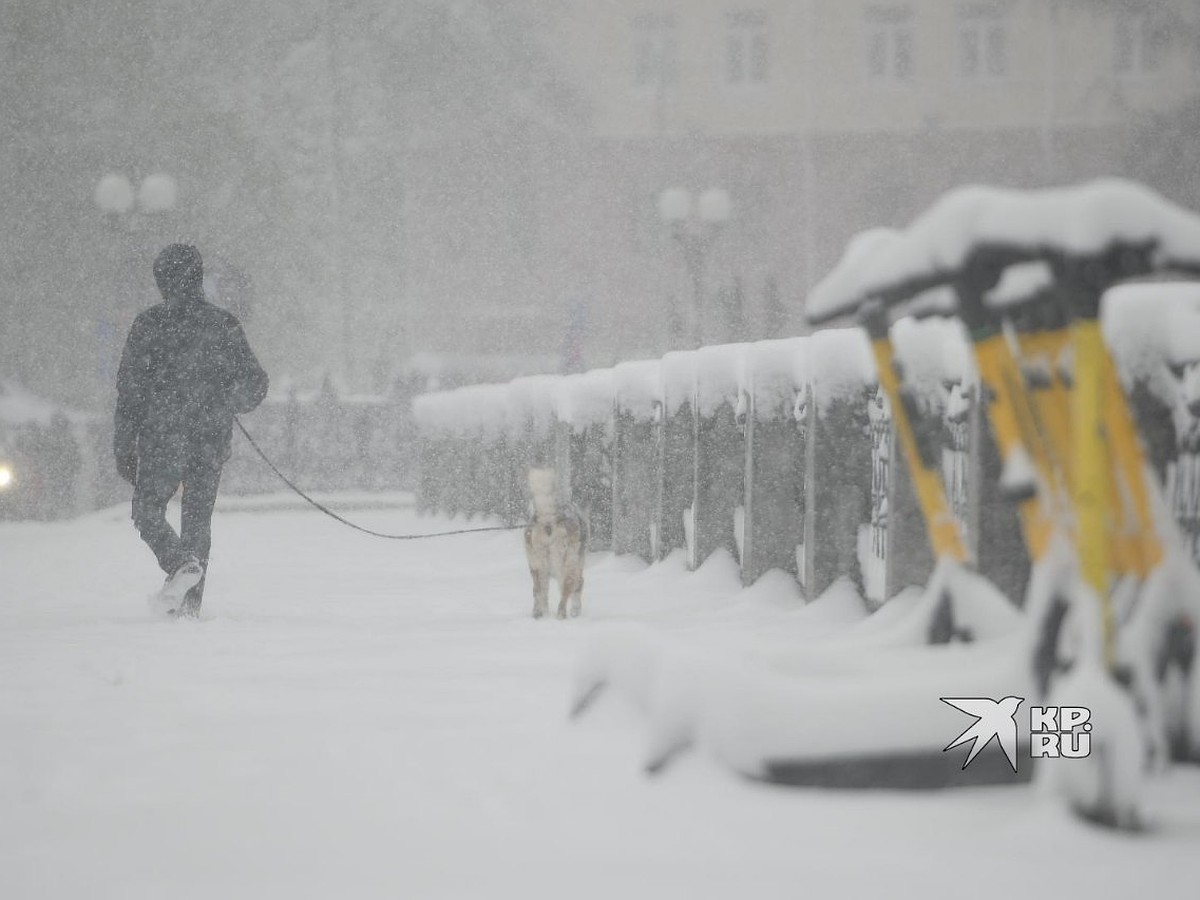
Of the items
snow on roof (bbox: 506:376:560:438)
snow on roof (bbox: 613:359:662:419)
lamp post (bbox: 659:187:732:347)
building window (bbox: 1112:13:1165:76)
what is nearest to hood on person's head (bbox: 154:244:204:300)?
snow on roof (bbox: 613:359:662:419)

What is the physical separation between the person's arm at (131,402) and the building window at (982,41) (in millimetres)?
37703

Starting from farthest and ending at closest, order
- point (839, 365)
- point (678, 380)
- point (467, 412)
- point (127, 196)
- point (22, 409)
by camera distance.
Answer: point (127, 196), point (22, 409), point (467, 412), point (678, 380), point (839, 365)

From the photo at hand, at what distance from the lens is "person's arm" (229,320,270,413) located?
9234 millimetres

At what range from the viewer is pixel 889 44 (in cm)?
4466

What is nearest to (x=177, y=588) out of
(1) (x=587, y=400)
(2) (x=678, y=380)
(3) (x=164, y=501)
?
(3) (x=164, y=501)

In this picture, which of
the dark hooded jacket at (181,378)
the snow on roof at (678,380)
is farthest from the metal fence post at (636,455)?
the dark hooded jacket at (181,378)

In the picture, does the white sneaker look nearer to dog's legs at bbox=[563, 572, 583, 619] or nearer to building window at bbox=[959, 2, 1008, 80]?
dog's legs at bbox=[563, 572, 583, 619]

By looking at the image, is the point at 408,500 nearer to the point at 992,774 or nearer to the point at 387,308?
the point at 387,308

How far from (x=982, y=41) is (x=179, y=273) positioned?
38.0 metres

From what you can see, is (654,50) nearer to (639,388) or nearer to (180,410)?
(639,388)

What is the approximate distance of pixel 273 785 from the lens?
14.5 ft

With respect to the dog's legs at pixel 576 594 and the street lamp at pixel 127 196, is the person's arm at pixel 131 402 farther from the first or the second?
the street lamp at pixel 127 196

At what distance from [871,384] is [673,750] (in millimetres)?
3348

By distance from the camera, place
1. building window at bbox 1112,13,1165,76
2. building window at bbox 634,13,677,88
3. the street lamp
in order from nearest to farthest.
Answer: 1. the street lamp
2. building window at bbox 1112,13,1165,76
3. building window at bbox 634,13,677,88
